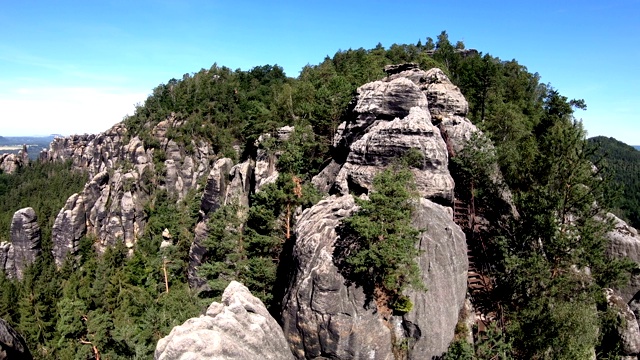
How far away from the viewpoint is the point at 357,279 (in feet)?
54.8

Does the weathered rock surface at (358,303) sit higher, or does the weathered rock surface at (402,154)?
the weathered rock surface at (402,154)

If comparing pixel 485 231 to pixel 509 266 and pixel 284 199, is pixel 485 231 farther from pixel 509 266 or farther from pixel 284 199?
pixel 284 199

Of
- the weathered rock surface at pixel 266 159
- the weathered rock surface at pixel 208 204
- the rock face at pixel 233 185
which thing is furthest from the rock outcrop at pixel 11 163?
the weathered rock surface at pixel 266 159

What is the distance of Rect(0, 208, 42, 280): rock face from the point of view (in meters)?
67.6

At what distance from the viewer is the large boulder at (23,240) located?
67.5 metres

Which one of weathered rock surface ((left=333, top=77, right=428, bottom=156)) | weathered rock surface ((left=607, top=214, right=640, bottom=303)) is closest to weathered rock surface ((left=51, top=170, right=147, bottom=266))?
weathered rock surface ((left=333, top=77, right=428, bottom=156))

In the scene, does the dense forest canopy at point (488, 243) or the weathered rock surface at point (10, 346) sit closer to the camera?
the weathered rock surface at point (10, 346)

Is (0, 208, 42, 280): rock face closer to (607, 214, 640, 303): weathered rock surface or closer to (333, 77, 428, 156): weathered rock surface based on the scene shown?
(333, 77, 428, 156): weathered rock surface

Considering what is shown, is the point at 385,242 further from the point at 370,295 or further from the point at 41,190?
the point at 41,190

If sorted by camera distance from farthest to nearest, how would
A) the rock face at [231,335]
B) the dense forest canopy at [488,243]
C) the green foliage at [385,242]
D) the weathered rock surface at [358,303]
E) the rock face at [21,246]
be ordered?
the rock face at [21,246], the dense forest canopy at [488,243], the weathered rock surface at [358,303], the green foliage at [385,242], the rock face at [231,335]

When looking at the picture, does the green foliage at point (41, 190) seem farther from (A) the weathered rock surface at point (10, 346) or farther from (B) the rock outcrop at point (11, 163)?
(A) the weathered rock surface at point (10, 346)

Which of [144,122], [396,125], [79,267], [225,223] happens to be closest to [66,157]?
[144,122]

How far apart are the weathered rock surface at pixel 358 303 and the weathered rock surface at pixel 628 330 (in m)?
11.3

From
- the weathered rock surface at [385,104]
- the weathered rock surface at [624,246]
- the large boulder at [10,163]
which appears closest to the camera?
the weathered rock surface at [624,246]
